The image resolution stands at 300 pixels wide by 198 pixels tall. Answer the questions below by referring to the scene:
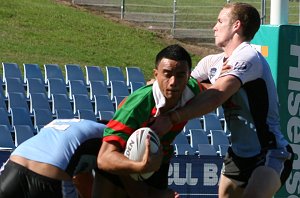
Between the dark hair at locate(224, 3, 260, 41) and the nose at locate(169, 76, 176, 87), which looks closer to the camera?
the nose at locate(169, 76, 176, 87)

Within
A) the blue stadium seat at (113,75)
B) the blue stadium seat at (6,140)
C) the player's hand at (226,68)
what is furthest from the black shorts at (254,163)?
the blue stadium seat at (113,75)

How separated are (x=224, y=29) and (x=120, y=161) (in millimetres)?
1335

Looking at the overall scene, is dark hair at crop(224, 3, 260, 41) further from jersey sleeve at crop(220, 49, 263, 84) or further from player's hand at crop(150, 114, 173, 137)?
player's hand at crop(150, 114, 173, 137)

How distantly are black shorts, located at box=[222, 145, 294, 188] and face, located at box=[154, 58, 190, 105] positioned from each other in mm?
1001

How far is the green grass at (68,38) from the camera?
2138cm

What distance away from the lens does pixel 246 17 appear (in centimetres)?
598

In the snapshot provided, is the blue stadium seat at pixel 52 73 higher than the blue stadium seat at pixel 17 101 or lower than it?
higher

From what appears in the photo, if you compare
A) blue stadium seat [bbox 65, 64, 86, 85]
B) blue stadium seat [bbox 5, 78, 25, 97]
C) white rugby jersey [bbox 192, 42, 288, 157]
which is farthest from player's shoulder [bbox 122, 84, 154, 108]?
blue stadium seat [bbox 65, 64, 86, 85]

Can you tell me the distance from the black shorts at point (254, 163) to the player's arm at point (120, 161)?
114cm

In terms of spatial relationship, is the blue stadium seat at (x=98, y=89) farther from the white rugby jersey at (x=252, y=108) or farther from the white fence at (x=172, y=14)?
the white fence at (x=172, y=14)

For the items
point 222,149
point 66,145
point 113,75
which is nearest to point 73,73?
point 113,75

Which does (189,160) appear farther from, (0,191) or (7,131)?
(0,191)

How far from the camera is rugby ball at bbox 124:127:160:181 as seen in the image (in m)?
5.13

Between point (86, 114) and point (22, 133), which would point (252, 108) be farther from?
point (86, 114)
